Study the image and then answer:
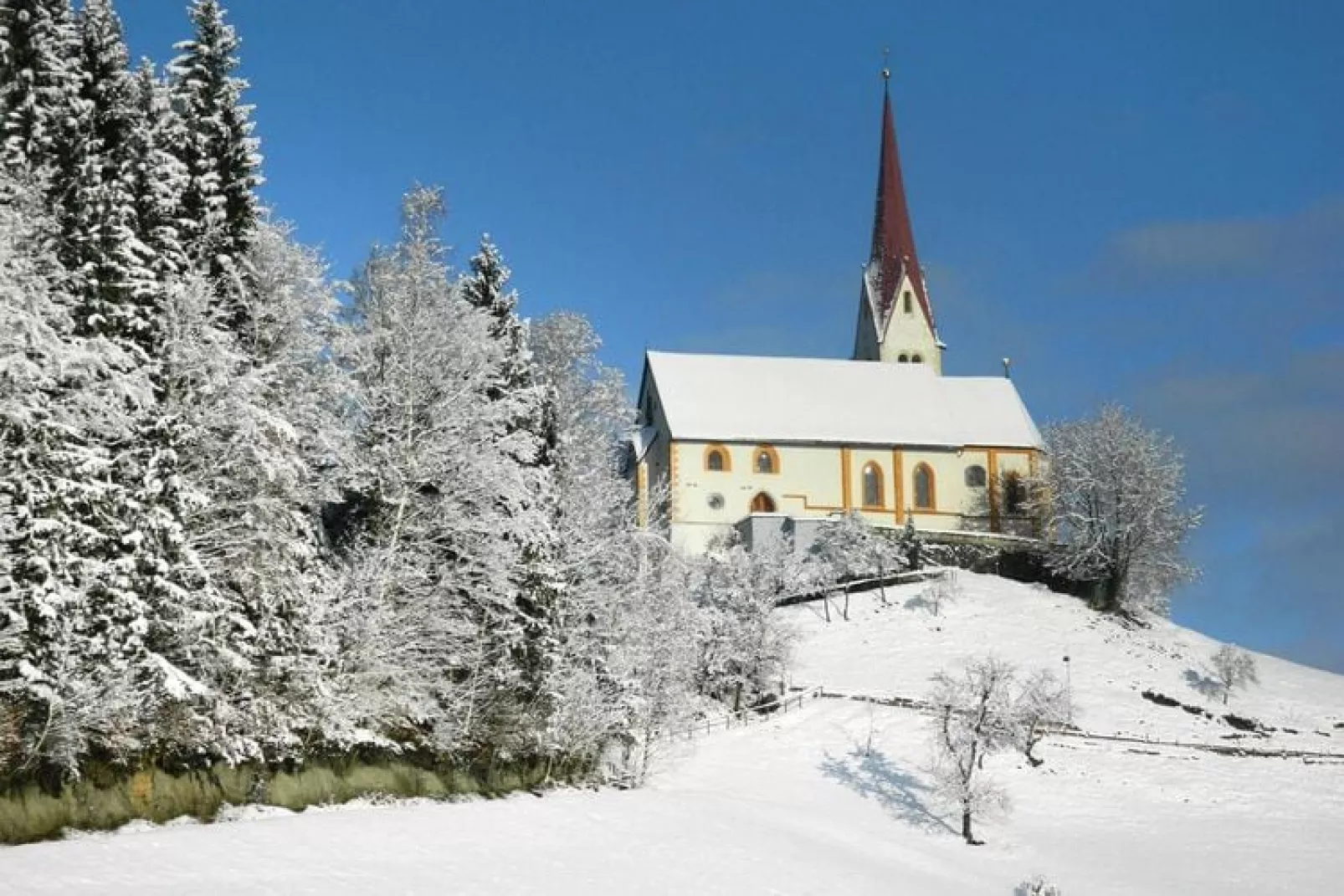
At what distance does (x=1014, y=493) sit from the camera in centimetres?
7381

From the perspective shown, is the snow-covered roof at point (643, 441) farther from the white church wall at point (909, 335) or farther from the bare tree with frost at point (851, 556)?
the white church wall at point (909, 335)

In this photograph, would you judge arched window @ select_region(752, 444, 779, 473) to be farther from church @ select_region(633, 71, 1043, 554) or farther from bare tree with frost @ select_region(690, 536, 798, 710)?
bare tree with frost @ select_region(690, 536, 798, 710)

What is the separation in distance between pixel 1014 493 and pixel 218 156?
57.2m

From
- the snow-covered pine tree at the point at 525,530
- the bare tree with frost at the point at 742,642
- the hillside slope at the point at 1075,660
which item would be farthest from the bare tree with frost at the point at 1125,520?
the snow-covered pine tree at the point at 525,530

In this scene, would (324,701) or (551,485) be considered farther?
(551,485)

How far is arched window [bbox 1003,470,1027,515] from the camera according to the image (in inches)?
2886

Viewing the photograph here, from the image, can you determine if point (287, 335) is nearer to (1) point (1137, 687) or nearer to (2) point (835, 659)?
(2) point (835, 659)

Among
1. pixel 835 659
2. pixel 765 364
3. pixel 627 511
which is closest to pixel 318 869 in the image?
pixel 627 511

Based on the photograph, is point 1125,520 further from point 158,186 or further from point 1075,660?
point 158,186

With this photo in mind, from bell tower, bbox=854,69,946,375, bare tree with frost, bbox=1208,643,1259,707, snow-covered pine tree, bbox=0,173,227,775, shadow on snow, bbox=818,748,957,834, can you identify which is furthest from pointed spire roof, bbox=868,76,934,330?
snow-covered pine tree, bbox=0,173,227,775

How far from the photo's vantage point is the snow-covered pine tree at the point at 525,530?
91.2 feet

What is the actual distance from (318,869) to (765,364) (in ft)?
205

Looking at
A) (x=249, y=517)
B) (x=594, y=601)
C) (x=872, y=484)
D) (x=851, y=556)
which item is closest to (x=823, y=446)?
(x=872, y=484)

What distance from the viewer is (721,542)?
68.8m
